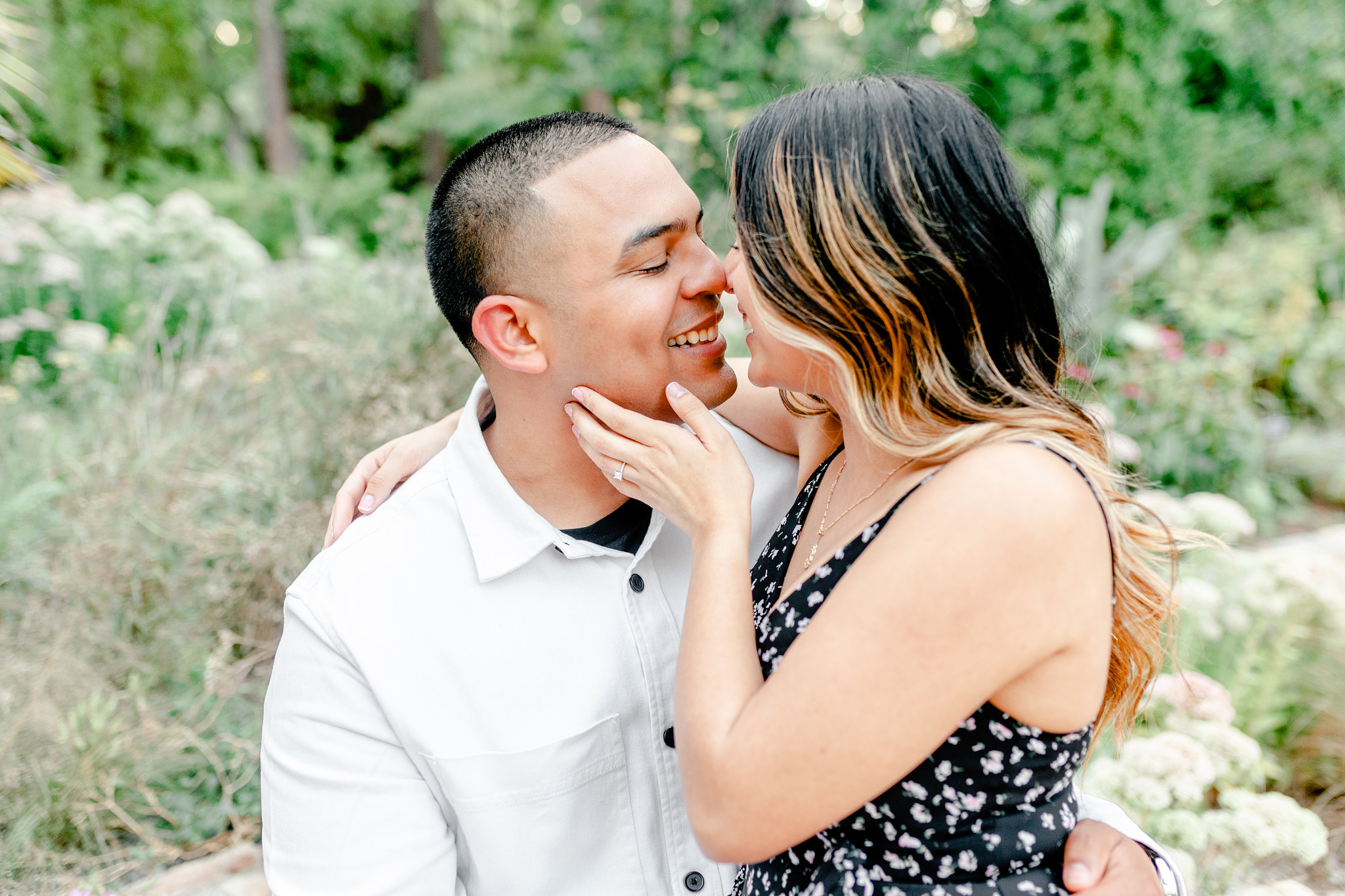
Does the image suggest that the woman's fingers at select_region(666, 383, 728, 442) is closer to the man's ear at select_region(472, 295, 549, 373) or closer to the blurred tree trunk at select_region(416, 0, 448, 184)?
the man's ear at select_region(472, 295, 549, 373)

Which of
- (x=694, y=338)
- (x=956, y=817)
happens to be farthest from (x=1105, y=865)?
(x=694, y=338)

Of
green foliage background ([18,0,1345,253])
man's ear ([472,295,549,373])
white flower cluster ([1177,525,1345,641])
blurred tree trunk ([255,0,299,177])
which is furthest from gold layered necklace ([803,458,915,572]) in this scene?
blurred tree trunk ([255,0,299,177])

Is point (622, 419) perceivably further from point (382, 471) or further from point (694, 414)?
point (382, 471)

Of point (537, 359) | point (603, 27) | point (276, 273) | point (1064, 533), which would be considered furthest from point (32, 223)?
point (1064, 533)

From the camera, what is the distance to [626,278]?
1.98 meters

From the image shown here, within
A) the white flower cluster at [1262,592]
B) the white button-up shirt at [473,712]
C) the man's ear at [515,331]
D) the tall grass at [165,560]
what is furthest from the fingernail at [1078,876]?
the tall grass at [165,560]

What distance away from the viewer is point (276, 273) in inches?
285

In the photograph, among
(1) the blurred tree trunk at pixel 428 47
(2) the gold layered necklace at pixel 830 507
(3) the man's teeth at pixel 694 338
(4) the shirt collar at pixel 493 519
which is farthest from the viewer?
(1) the blurred tree trunk at pixel 428 47

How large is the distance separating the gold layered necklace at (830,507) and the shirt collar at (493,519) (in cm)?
43

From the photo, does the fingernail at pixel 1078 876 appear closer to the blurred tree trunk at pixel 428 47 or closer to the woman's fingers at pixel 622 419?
the woman's fingers at pixel 622 419

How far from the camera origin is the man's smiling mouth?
2.03 meters

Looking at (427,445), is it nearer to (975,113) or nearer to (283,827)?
(283,827)

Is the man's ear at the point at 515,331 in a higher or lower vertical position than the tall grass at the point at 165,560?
higher

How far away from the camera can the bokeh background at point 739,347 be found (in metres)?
2.92
